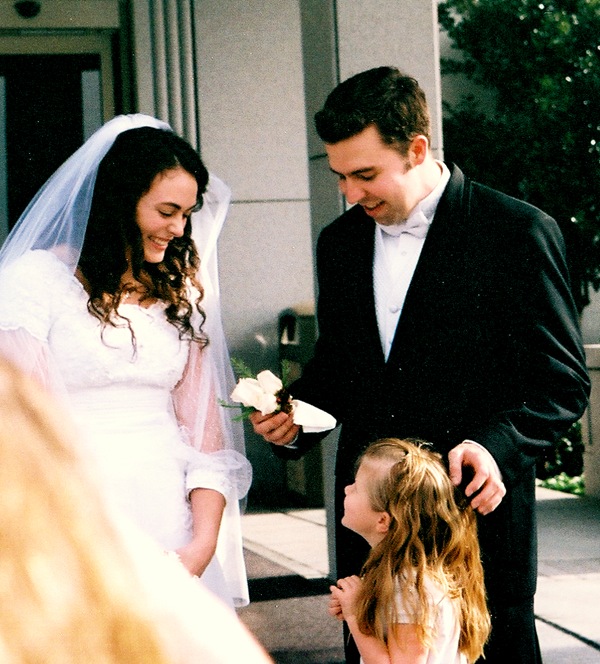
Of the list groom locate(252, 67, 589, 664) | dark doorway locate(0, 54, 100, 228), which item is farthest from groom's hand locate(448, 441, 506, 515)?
dark doorway locate(0, 54, 100, 228)

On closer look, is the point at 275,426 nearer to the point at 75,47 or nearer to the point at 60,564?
the point at 60,564

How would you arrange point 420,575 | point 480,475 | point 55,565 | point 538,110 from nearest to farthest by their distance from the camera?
point 55,565, point 480,475, point 420,575, point 538,110

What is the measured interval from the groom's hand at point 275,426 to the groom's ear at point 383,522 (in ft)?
1.08

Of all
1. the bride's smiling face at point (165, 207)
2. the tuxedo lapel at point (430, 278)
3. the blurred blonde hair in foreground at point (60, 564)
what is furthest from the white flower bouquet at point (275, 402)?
the blurred blonde hair in foreground at point (60, 564)

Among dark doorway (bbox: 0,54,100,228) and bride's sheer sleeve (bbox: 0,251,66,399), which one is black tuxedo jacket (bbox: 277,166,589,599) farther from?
dark doorway (bbox: 0,54,100,228)

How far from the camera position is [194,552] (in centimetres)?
335

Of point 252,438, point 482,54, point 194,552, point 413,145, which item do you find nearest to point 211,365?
point 194,552

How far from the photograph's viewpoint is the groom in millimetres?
2916

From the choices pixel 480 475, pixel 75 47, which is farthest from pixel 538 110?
pixel 480 475

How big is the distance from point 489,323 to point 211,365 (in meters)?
0.97

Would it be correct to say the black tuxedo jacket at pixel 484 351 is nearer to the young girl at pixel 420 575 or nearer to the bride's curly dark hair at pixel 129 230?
the young girl at pixel 420 575

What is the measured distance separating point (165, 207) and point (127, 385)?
1.71ft

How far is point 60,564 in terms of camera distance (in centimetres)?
60

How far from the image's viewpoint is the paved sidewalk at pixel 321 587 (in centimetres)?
518
